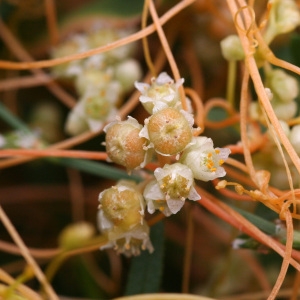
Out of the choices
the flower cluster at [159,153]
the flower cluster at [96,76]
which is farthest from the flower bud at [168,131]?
the flower cluster at [96,76]

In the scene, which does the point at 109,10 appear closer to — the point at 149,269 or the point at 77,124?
the point at 77,124

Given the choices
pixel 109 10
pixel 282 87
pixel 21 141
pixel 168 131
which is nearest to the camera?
pixel 168 131

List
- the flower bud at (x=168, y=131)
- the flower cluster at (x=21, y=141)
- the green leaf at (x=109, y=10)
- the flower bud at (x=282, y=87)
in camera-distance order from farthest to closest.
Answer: the green leaf at (x=109, y=10) → the flower cluster at (x=21, y=141) → the flower bud at (x=282, y=87) → the flower bud at (x=168, y=131)

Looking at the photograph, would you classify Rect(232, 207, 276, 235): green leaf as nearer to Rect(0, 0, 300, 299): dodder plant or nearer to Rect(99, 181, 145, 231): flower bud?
Rect(0, 0, 300, 299): dodder plant

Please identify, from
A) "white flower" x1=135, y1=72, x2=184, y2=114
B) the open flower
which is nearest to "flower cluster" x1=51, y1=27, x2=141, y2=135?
the open flower

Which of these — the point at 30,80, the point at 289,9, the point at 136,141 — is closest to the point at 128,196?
the point at 136,141

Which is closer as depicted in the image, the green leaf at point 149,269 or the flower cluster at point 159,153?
the flower cluster at point 159,153

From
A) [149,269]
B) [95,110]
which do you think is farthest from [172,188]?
[95,110]

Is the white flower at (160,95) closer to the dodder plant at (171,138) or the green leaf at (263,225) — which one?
the dodder plant at (171,138)
